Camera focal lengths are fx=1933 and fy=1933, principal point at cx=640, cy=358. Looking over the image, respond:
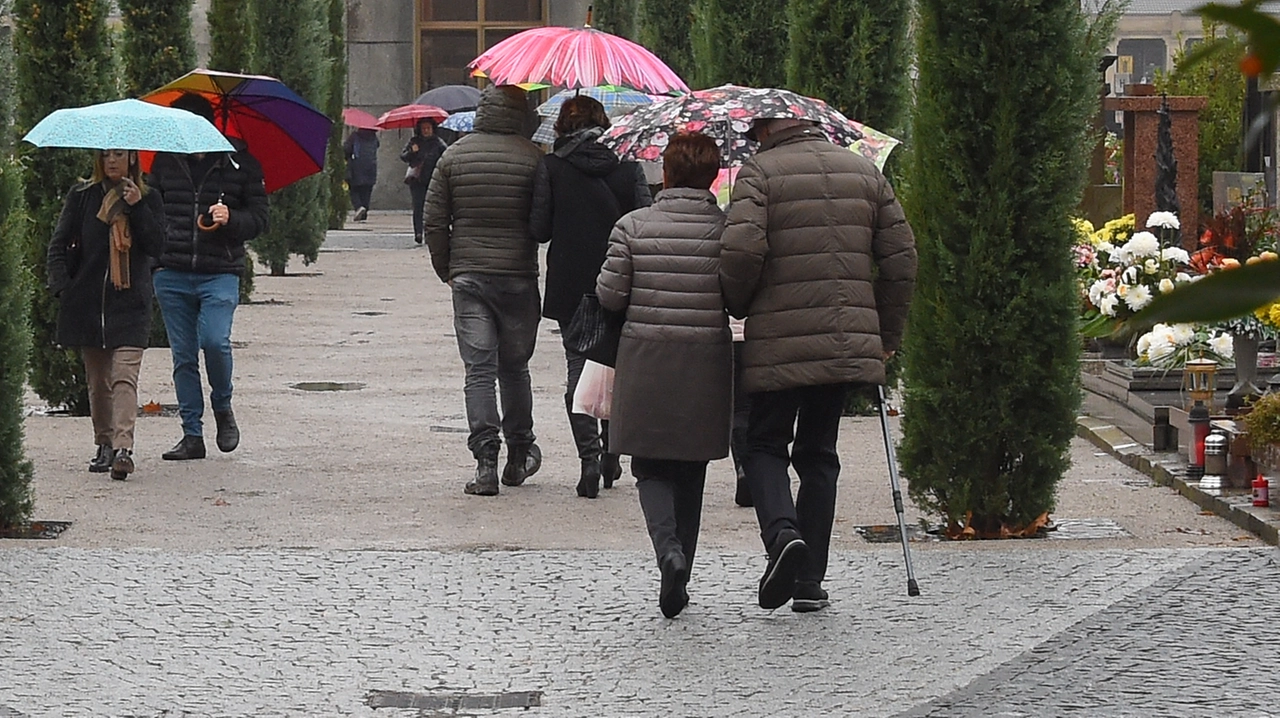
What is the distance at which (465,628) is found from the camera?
20.0 feet

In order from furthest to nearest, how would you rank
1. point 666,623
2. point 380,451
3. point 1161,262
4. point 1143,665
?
1. point 1161,262
2. point 380,451
3. point 666,623
4. point 1143,665

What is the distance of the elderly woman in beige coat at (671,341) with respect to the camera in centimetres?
612

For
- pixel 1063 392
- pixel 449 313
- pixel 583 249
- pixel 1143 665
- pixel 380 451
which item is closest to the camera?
pixel 1143 665

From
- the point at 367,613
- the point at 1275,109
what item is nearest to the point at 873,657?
the point at 367,613

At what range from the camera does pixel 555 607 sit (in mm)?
6375

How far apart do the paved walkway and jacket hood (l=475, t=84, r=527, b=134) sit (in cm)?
169

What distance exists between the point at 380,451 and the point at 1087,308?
541cm

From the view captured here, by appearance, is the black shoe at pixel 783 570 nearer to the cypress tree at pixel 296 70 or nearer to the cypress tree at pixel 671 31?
the cypress tree at pixel 671 31

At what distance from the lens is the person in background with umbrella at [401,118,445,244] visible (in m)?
29.1

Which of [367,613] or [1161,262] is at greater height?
[1161,262]

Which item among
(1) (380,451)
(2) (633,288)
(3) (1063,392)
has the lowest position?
(1) (380,451)

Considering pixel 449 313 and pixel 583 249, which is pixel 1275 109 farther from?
pixel 449 313

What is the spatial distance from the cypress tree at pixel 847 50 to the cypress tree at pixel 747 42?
1140 mm

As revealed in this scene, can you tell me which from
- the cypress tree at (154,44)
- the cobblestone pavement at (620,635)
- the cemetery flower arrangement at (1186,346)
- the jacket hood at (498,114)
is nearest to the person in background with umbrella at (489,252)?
the jacket hood at (498,114)
